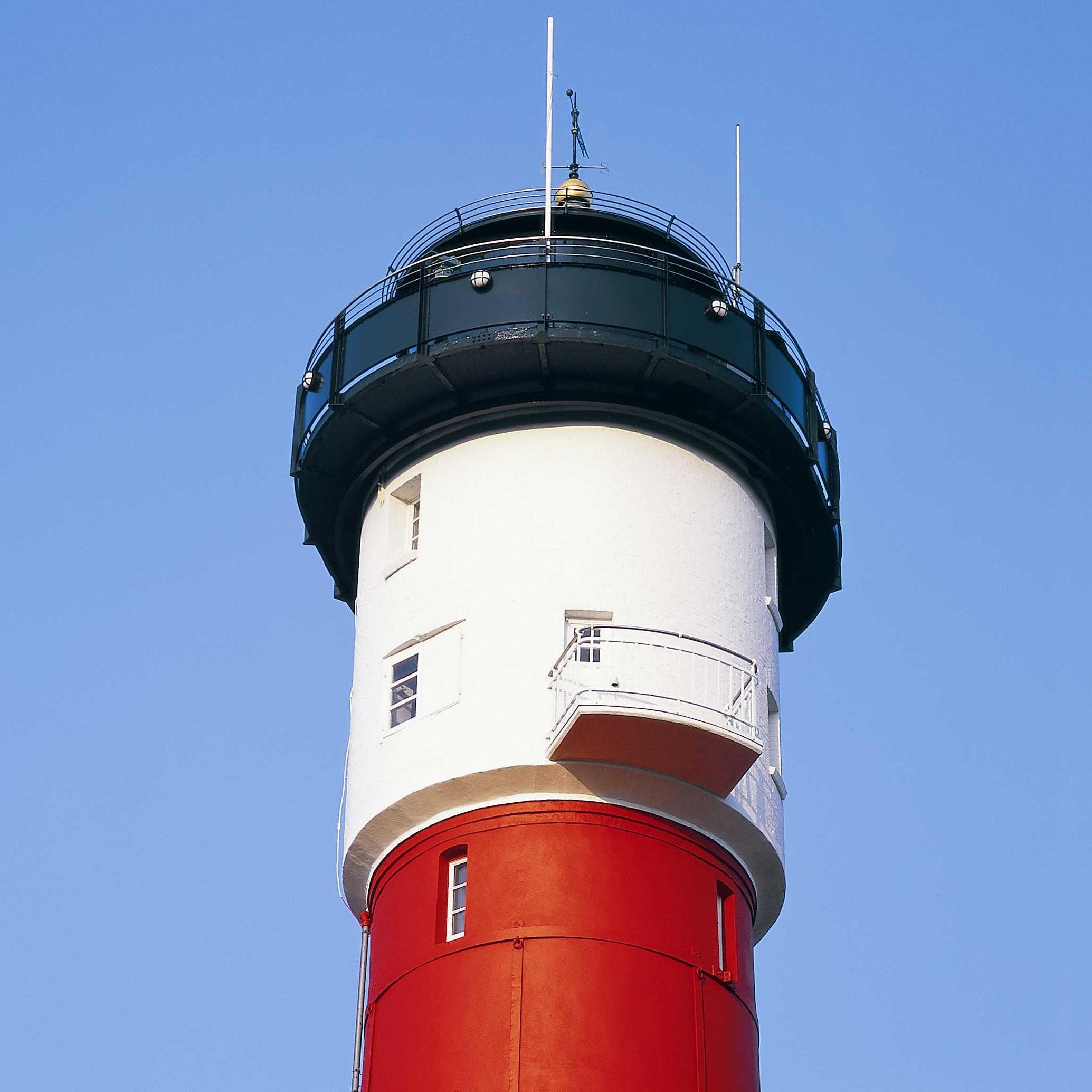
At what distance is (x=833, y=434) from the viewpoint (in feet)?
130

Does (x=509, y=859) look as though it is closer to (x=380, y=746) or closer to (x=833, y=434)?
(x=380, y=746)

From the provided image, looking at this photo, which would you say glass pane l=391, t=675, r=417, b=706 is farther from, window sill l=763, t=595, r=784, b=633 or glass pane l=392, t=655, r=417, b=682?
window sill l=763, t=595, r=784, b=633

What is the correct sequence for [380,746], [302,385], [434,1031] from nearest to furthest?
[434,1031] → [380,746] → [302,385]

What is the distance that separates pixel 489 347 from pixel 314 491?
500 cm

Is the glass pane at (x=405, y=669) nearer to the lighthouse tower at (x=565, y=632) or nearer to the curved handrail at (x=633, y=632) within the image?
the lighthouse tower at (x=565, y=632)

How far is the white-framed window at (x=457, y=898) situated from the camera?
33406 millimetres

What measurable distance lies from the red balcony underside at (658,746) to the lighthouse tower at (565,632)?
0.05 metres

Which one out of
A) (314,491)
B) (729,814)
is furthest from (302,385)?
(729,814)

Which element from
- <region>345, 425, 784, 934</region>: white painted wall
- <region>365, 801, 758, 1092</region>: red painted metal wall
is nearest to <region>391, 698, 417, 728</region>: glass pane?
<region>345, 425, 784, 934</region>: white painted wall

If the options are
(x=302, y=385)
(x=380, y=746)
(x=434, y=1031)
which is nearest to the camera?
(x=434, y=1031)

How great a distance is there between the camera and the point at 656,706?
110 feet

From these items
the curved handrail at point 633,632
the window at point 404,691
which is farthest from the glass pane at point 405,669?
the curved handrail at point 633,632

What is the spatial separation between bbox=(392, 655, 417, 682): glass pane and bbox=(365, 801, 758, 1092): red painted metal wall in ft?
9.64

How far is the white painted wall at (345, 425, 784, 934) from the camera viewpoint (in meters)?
34.0
